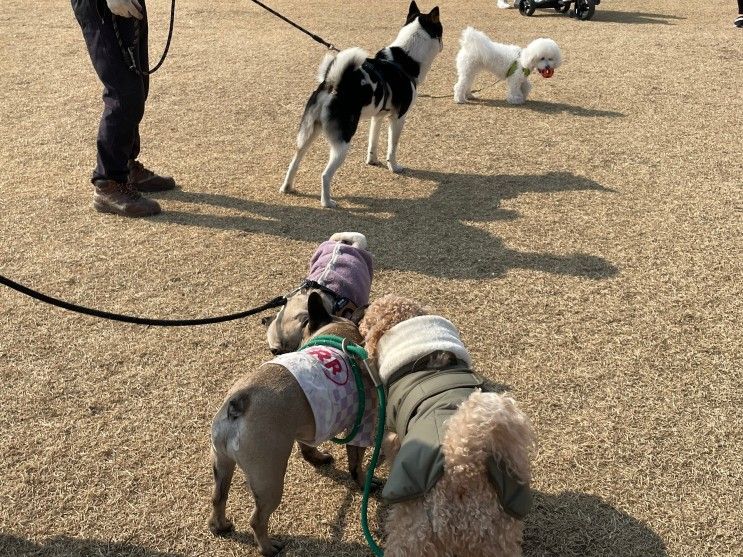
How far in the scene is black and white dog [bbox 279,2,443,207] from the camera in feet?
15.9

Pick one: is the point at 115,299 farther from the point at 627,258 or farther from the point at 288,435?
the point at 627,258

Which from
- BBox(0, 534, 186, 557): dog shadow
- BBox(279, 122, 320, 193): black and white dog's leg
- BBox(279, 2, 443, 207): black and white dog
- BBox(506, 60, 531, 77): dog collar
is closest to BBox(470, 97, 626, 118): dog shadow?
BBox(506, 60, 531, 77): dog collar

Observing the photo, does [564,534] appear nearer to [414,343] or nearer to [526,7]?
[414,343]

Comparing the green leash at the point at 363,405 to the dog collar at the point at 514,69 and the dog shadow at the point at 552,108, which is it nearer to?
the dog shadow at the point at 552,108

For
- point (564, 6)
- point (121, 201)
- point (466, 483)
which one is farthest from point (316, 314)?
point (564, 6)

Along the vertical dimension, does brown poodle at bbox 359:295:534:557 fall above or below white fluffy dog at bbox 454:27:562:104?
above

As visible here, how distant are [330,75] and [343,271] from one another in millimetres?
2325

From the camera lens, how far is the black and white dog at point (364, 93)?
4855 mm

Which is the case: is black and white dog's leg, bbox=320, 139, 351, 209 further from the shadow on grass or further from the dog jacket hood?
the shadow on grass

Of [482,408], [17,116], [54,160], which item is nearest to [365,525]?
[482,408]

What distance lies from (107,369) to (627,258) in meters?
3.16

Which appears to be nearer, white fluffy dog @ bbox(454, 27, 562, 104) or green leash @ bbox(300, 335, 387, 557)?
green leash @ bbox(300, 335, 387, 557)

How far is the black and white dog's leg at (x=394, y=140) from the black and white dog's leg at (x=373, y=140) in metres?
0.13

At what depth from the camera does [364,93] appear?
16.5 feet
